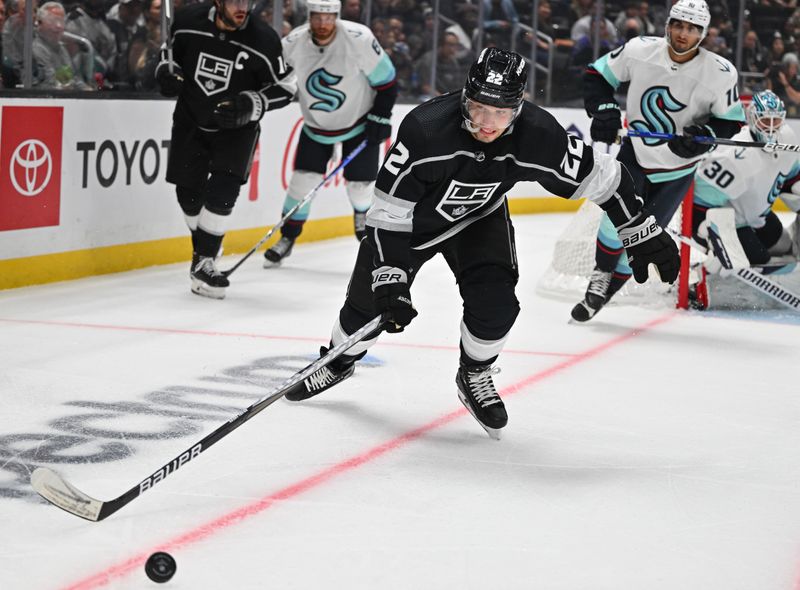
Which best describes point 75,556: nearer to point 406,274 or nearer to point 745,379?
point 406,274

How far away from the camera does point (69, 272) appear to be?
555cm

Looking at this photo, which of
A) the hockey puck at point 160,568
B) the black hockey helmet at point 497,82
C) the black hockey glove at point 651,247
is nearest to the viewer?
the hockey puck at point 160,568

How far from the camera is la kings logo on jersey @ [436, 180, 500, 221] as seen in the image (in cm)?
306

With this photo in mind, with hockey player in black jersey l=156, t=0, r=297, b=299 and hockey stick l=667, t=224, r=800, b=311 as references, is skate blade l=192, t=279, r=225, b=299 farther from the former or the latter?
hockey stick l=667, t=224, r=800, b=311

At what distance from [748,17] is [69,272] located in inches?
292

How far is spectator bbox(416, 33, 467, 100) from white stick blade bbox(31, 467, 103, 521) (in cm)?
696

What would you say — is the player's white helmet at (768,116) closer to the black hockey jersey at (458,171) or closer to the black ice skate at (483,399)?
the black hockey jersey at (458,171)

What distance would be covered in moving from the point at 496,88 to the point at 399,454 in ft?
3.07

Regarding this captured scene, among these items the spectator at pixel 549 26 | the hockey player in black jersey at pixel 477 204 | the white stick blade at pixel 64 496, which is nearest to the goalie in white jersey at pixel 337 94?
the hockey player in black jersey at pixel 477 204

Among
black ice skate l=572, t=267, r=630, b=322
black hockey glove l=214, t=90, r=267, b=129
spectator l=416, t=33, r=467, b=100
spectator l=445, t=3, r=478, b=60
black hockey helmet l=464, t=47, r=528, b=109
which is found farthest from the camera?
spectator l=445, t=3, r=478, b=60

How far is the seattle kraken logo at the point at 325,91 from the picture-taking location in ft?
20.2

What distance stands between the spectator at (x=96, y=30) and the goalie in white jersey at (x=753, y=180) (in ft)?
9.12

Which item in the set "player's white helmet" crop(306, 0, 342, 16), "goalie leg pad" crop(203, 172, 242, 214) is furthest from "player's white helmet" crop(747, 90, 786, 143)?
"goalie leg pad" crop(203, 172, 242, 214)

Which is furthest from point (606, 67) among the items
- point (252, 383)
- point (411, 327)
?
point (252, 383)
